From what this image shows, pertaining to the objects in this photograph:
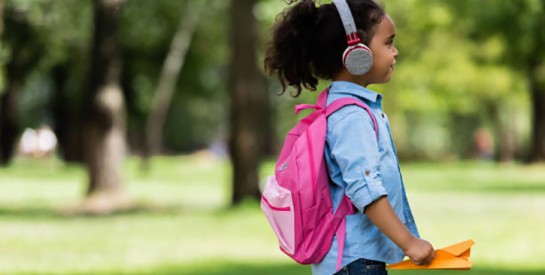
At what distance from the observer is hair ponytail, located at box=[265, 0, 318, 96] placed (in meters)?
4.09

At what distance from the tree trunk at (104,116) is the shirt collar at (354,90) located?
49.7ft

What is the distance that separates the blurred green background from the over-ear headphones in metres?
0.41

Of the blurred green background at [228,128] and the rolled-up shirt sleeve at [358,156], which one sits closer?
the rolled-up shirt sleeve at [358,156]

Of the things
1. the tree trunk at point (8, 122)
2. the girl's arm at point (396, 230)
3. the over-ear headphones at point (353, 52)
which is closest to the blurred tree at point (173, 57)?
the tree trunk at point (8, 122)

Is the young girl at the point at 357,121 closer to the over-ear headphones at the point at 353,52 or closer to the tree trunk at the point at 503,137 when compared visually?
the over-ear headphones at the point at 353,52

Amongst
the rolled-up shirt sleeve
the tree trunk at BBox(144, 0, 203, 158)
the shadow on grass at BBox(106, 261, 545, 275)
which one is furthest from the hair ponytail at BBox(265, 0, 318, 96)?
the tree trunk at BBox(144, 0, 203, 158)

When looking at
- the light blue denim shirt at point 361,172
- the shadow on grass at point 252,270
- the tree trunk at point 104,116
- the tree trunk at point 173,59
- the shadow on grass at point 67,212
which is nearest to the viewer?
the light blue denim shirt at point 361,172

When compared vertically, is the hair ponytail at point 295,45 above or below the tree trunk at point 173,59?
below

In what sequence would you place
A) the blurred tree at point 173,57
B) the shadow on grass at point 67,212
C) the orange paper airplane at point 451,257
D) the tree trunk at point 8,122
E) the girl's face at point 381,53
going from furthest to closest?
the tree trunk at point 8,122, the blurred tree at point 173,57, the shadow on grass at point 67,212, the girl's face at point 381,53, the orange paper airplane at point 451,257

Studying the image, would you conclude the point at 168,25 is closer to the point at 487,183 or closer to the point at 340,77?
the point at 487,183

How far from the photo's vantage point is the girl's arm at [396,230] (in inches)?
149

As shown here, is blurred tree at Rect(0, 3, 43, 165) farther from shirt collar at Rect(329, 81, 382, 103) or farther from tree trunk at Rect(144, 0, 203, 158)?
shirt collar at Rect(329, 81, 382, 103)

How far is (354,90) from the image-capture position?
407cm

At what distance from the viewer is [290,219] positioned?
13.2ft
